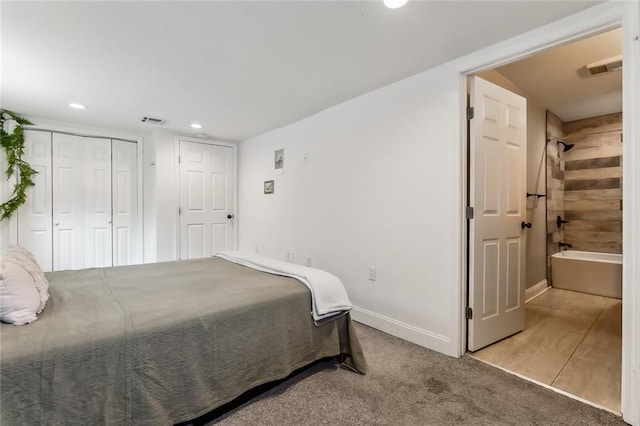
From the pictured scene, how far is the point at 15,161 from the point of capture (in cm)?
350

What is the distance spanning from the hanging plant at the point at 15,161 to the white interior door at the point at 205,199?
68.6 inches

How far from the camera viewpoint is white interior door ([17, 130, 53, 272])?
3.63 m

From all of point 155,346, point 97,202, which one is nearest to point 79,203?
point 97,202

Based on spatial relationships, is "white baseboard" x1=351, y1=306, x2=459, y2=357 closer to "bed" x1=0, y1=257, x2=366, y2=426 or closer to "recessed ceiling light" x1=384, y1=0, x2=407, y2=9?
"bed" x1=0, y1=257, x2=366, y2=426

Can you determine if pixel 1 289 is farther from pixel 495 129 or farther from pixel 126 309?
pixel 495 129

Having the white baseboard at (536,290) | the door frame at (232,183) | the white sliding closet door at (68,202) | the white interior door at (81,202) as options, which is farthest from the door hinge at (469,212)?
the white sliding closet door at (68,202)

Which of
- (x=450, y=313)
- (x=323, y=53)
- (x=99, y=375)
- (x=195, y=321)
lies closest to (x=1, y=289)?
(x=99, y=375)

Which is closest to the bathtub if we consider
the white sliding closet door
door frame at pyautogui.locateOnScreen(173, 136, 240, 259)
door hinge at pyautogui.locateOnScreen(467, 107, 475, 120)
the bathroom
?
the bathroom

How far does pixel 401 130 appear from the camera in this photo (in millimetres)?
2611

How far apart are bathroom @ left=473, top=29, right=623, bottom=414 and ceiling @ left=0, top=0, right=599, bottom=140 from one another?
0.92 m

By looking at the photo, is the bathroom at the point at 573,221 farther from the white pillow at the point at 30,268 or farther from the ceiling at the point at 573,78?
the white pillow at the point at 30,268

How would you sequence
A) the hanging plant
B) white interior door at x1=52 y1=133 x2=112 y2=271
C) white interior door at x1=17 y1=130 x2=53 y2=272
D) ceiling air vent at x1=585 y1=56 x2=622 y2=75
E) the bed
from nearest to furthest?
the bed, ceiling air vent at x1=585 y1=56 x2=622 y2=75, the hanging plant, white interior door at x1=17 y1=130 x2=53 y2=272, white interior door at x1=52 y1=133 x2=112 y2=271

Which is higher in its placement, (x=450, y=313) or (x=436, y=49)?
(x=436, y=49)

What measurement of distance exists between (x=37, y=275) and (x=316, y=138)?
2.74 m
